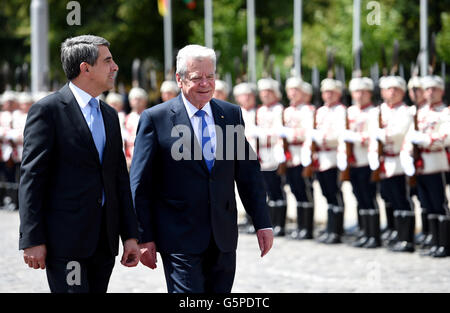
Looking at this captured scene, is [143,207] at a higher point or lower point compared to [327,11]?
lower

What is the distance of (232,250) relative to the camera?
507cm

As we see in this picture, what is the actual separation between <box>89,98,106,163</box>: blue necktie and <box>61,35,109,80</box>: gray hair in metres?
0.18

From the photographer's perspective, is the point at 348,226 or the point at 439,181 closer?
the point at 439,181

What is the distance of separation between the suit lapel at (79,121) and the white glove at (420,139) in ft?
19.7

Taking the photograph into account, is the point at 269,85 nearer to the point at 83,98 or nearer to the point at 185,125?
the point at 185,125

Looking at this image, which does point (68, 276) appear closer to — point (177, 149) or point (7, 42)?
point (177, 149)

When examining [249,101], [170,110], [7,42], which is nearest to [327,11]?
[7,42]

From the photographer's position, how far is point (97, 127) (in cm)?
485

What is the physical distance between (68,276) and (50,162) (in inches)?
21.5

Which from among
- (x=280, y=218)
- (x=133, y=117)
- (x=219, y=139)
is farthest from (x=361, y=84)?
(x=219, y=139)

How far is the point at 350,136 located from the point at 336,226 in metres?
1.21

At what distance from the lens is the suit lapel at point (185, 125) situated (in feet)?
16.4

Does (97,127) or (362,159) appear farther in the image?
(362,159)

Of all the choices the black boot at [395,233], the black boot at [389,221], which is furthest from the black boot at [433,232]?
the black boot at [389,221]
